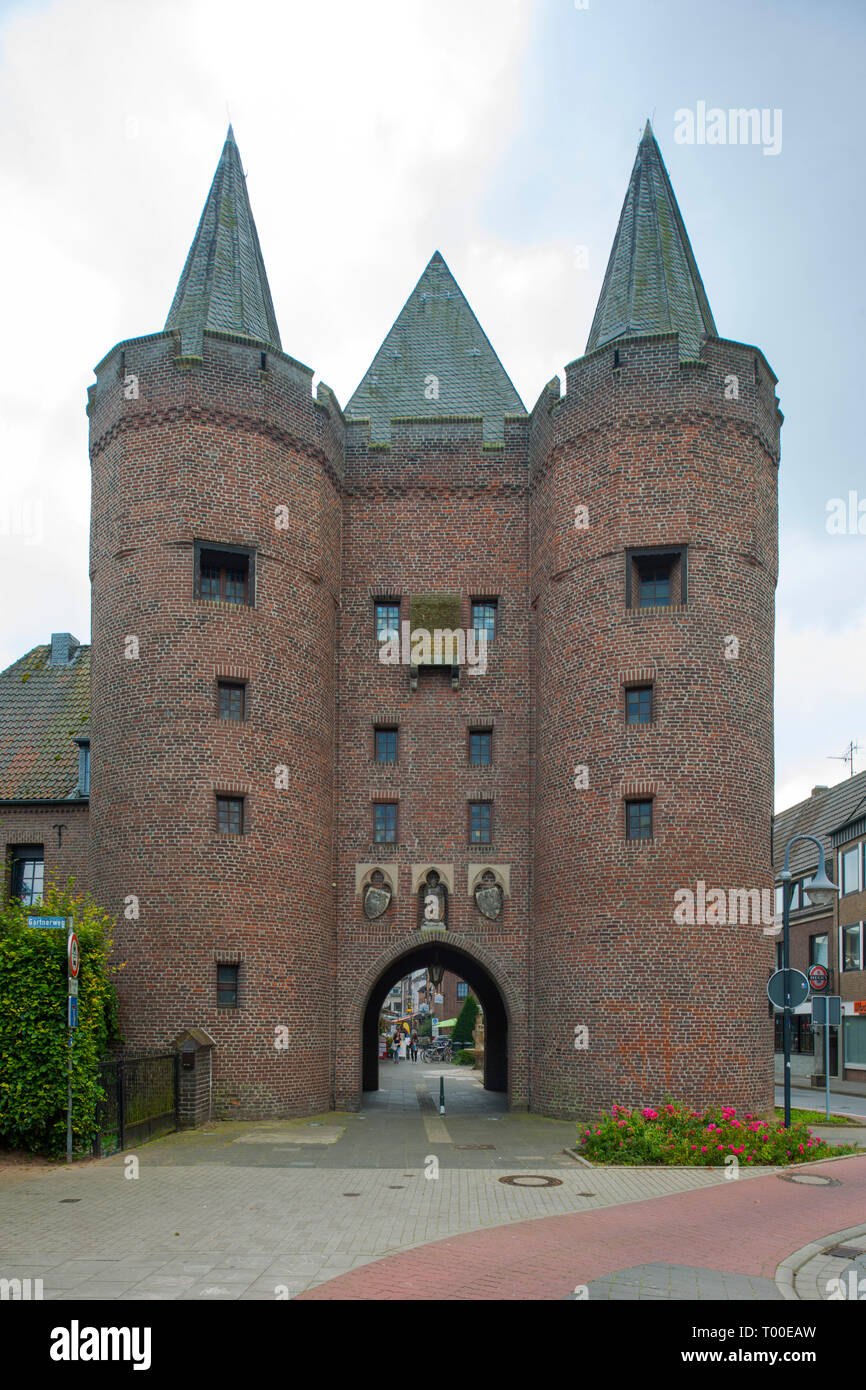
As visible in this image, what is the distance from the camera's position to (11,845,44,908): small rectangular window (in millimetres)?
29734

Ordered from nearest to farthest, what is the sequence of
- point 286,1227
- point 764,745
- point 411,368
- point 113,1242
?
point 113,1242
point 286,1227
point 764,745
point 411,368

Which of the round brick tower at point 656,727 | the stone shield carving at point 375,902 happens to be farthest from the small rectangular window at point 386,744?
the round brick tower at point 656,727

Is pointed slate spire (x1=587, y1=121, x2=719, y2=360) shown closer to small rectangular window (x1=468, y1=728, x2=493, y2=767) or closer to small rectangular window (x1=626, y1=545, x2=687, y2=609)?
small rectangular window (x1=626, y1=545, x2=687, y2=609)

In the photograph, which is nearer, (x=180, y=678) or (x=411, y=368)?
(x=180, y=678)

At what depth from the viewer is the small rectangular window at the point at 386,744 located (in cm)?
2833

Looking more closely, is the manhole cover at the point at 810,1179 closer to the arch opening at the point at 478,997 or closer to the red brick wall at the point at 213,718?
the red brick wall at the point at 213,718

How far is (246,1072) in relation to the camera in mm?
23828

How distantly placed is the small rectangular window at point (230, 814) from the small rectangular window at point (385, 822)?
13.0 feet

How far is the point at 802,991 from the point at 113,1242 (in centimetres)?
1154

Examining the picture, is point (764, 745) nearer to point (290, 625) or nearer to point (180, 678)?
point (290, 625)

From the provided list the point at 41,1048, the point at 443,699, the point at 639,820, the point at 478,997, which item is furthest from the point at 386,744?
the point at 41,1048

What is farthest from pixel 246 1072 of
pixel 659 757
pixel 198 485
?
pixel 198 485

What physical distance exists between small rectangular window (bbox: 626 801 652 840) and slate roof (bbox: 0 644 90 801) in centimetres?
1355

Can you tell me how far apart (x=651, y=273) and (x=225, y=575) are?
12.2 metres
